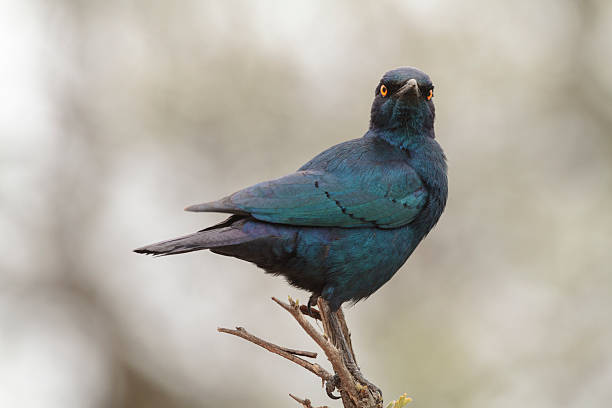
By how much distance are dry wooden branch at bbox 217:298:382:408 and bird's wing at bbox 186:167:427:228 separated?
63 cm

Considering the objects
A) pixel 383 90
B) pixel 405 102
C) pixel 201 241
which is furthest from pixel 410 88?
pixel 201 241

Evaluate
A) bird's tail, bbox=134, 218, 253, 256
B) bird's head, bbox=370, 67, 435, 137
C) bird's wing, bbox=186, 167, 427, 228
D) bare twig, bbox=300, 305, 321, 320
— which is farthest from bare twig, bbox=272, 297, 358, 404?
bird's head, bbox=370, 67, 435, 137

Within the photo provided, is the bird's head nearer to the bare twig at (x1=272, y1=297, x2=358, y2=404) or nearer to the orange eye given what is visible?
the orange eye

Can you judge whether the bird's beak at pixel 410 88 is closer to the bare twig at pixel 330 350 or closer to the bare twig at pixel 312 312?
the bare twig at pixel 312 312

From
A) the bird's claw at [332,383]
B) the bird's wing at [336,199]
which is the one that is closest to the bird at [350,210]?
the bird's wing at [336,199]

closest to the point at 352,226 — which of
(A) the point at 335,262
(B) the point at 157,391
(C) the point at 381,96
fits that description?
(A) the point at 335,262

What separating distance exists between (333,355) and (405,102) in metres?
2.05

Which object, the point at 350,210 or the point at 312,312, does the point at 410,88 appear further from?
the point at 312,312

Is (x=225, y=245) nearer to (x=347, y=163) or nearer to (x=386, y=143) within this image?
(x=347, y=163)

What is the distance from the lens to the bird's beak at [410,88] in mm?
5453

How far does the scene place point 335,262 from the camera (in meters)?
5.05

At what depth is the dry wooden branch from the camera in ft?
14.1

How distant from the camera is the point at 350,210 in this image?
513 centimetres

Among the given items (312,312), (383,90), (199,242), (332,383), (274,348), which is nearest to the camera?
(199,242)
